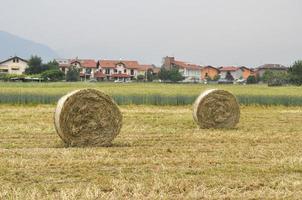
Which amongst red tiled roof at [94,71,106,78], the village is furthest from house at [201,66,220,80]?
red tiled roof at [94,71,106,78]

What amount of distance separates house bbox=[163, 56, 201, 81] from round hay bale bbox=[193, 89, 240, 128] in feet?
345

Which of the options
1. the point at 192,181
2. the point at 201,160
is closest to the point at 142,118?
the point at 201,160

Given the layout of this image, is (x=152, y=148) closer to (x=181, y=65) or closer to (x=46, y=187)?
(x=46, y=187)

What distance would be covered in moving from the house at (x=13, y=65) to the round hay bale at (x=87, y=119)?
9353 centimetres

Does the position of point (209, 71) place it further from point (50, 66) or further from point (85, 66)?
point (50, 66)

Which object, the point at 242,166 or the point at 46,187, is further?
the point at 242,166

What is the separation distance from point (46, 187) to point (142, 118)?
14809mm

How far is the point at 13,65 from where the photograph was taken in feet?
349

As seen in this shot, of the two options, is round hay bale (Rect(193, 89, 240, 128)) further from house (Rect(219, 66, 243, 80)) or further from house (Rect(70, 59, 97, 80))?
house (Rect(219, 66, 243, 80))

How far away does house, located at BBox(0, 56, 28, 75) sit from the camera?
10581 centimetres

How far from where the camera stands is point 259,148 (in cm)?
1372

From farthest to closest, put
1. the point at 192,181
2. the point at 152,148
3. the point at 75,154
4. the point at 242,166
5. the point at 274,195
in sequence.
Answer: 1. the point at 152,148
2. the point at 75,154
3. the point at 242,166
4. the point at 192,181
5. the point at 274,195

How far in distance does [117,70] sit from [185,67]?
27.6m

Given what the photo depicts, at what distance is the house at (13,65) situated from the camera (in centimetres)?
10581
